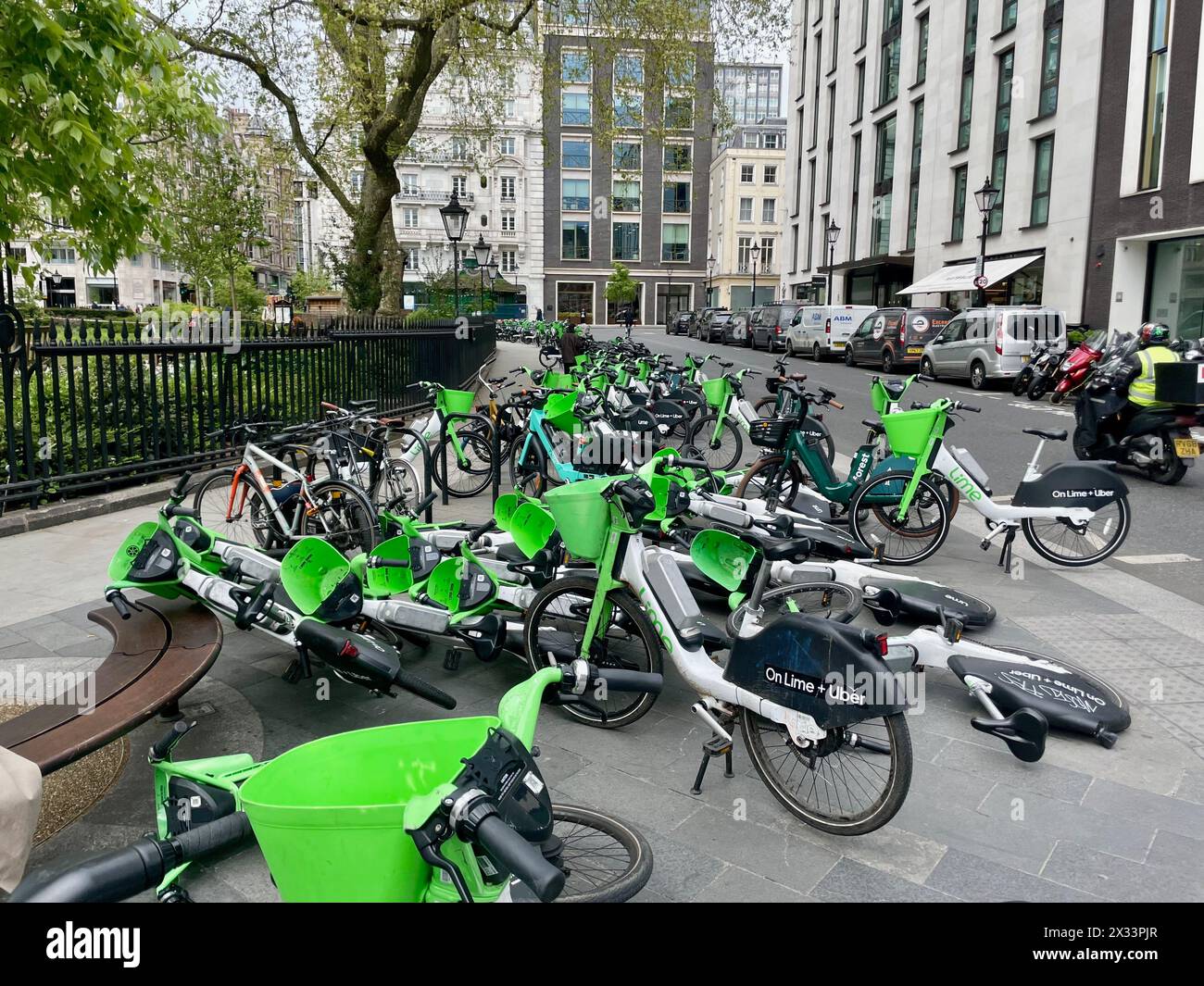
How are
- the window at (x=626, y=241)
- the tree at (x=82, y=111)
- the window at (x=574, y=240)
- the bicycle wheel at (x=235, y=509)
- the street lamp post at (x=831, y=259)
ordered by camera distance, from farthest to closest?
the window at (x=626, y=241) → the window at (x=574, y=240) → the street lamp post at (x=831, y=259) → the bicycle wheel at (x=235, y=509) → the tree at (x=82, y=111)

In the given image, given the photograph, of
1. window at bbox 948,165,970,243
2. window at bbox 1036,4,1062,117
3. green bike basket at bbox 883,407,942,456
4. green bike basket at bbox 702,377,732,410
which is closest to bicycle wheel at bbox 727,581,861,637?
green bike basket at bbox 883,407,942,456

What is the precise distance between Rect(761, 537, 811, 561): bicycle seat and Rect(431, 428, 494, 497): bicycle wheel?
4.97 metres

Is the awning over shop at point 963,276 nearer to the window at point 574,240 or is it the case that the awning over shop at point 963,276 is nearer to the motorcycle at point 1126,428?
the motorcycle at point 1126,428

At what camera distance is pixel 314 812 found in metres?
1.53

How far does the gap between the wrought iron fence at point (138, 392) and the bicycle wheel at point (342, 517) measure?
212 cm

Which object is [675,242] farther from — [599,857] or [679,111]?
[599,857]

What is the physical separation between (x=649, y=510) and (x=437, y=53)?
16.4 metres

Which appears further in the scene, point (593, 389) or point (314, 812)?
point (593, 389)

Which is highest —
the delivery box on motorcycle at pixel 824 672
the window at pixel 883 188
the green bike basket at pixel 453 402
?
the window at pixel 883 188

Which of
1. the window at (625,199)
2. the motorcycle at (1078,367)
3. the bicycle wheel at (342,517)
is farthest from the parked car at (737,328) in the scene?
the window at (625,199)

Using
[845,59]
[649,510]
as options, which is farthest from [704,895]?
[845,59]

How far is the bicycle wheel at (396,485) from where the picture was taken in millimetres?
7477

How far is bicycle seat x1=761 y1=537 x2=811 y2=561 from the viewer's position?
13.7 ft
